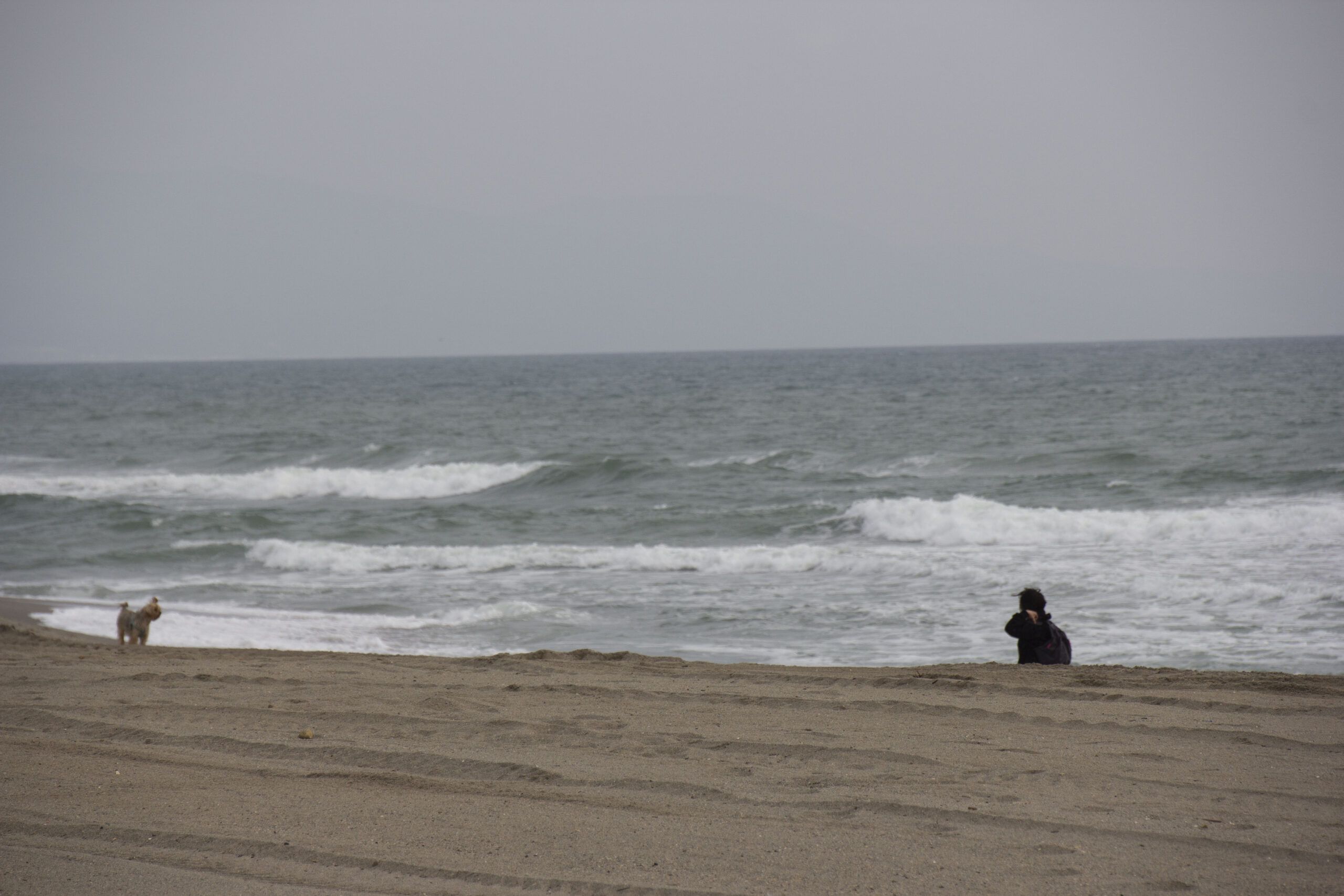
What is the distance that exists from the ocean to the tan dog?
1145 mm

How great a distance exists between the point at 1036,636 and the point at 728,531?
1027 centimetres

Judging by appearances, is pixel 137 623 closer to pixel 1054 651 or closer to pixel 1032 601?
pixel 1032 601

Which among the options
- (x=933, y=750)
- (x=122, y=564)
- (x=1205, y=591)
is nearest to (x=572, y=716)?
(x=933, y=750)

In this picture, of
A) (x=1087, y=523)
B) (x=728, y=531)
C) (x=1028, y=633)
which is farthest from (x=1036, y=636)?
(x=728, y=531)

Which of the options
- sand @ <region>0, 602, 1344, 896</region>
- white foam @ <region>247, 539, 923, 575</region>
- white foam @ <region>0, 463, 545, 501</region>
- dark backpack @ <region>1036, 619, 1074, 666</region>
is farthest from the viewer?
white foam @ <region>0, 463, 545, 501</region>

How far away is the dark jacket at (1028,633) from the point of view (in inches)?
307

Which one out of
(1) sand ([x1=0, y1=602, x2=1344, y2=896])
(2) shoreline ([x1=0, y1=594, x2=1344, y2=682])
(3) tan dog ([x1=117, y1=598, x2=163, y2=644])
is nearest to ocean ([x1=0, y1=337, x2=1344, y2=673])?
(2) shoreline ([x1=0, y1=594, x2=1344, y2=682])

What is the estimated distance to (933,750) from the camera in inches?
210

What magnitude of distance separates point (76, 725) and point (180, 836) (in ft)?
7.06

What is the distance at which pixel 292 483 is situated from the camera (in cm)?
2712

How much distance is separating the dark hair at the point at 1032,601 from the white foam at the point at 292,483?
18969 mm

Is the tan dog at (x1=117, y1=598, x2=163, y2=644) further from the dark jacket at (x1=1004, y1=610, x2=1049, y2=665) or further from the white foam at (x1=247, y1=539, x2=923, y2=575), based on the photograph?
the dark jacket at (x1=1004, y1=610, x2=1049, y2=665)

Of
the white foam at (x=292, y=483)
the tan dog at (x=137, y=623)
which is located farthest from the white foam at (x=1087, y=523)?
the white foam at (x=292, y=483)

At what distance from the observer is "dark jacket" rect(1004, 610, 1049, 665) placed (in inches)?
307
